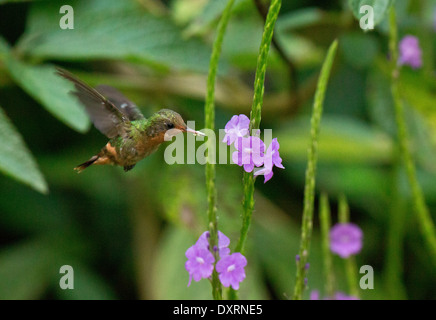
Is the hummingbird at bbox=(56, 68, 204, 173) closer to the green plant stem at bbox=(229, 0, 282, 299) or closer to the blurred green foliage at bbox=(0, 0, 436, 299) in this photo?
the green plant stem at bbox=(229, 0, 282, 299)

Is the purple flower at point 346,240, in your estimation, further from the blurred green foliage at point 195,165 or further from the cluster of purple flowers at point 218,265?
the cluster of purple flowers at point 218,265

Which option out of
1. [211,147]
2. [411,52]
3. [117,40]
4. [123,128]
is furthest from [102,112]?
[411,52]

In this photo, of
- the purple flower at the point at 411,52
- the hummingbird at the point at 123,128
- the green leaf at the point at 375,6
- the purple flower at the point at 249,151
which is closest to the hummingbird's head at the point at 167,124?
the hummingbird at the point at 123,128

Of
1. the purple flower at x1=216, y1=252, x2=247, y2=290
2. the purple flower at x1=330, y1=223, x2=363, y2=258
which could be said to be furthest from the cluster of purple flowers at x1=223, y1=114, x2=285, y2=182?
the purple flower at x1=330, y1=223, x2=363, y2=258

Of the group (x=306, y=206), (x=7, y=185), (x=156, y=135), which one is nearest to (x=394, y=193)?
(x=306, y=206)
